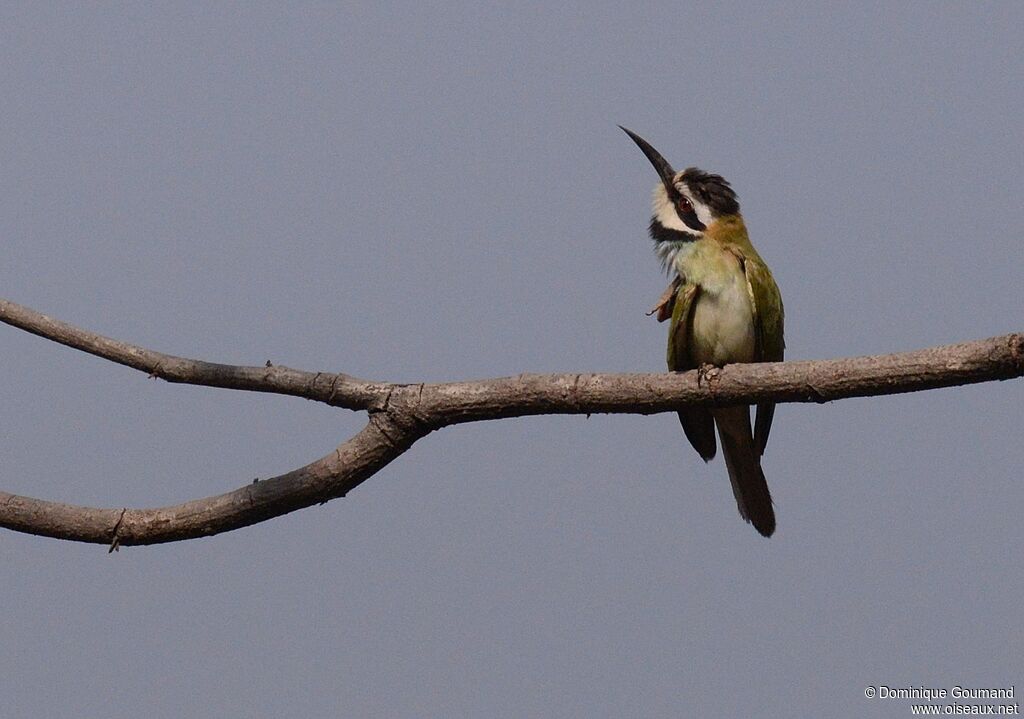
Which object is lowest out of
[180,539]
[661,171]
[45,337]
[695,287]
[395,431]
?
[180,539]

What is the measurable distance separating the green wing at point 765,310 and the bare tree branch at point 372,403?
1.61m

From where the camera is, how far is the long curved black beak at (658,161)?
5.84 m

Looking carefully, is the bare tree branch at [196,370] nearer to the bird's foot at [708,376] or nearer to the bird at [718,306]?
the bird's foot at [708,376]

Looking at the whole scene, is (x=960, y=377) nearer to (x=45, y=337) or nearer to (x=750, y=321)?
(x=750, y=321)

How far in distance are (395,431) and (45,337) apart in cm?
120

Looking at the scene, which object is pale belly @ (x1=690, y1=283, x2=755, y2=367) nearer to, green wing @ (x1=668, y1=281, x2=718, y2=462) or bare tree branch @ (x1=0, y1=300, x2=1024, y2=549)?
green wing @ (x1=668, y1=281, x2=718, y2=462)

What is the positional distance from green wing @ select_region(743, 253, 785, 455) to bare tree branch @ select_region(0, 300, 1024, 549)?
63.4 inches

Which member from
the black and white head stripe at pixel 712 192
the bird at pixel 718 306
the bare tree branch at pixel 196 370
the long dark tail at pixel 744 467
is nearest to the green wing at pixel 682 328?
the bird at pixel 718 306

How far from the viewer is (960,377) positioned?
317 centimetres

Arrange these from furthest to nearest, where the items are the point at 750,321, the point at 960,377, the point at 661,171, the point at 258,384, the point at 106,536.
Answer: the point at 661,171
the point at 750,321
the point at 258,384
the point at 106,536
the point at 960,377

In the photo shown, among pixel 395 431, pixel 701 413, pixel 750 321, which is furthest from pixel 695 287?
pixel 395 431

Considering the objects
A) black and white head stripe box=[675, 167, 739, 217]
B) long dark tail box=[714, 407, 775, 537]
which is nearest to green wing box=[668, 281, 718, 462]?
long dark tail box=[714, 407, 775, 537]

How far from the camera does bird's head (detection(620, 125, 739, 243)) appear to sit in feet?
18.2

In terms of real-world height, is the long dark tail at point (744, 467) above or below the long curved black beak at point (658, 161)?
below
